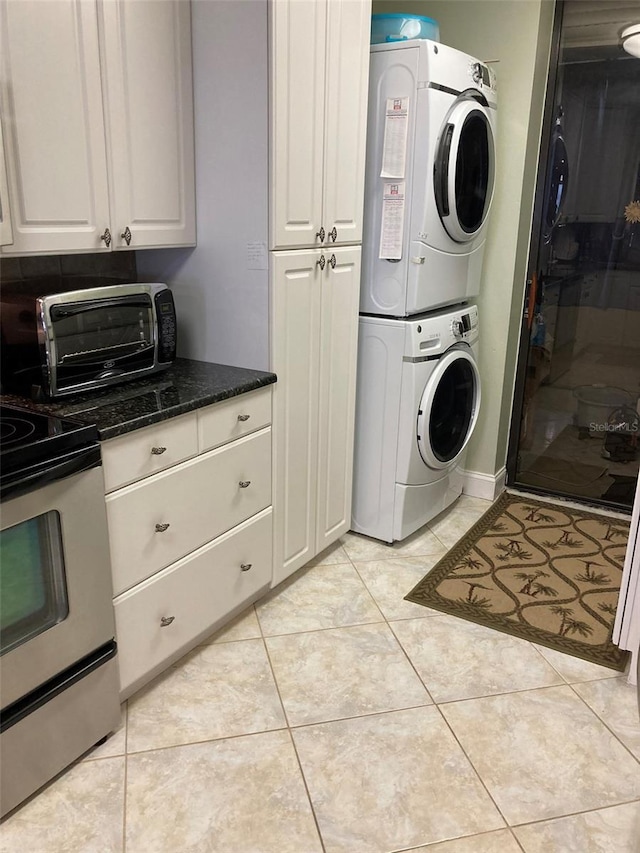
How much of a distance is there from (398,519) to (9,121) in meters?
1.97

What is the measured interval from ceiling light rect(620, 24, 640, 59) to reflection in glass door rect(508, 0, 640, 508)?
1.0 inches

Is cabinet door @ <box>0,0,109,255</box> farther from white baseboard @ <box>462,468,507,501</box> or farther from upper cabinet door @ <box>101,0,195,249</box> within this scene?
white baseboard @ <box>462,468,507,501</box>

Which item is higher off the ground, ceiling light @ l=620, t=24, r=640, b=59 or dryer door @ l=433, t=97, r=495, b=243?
ceiling light @ l=620, t=24, r=640, b=59

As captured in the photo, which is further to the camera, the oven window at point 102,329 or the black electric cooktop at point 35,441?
the oven window at point 102,329

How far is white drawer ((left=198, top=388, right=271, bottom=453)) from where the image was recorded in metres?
1.99

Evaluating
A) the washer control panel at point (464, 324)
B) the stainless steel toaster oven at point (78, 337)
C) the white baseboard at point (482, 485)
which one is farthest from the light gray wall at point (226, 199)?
the white baseboard at point (482, 485)

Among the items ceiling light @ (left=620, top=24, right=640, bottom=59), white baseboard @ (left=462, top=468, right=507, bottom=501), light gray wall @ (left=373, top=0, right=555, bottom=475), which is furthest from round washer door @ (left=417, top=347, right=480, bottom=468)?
ceiling light @ (left=620, top=24, right=640, bottom=59)

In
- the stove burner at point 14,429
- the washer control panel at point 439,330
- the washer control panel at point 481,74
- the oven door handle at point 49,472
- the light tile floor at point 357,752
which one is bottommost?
the light tile floor at point 357,752

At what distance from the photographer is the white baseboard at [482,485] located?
11.2ft

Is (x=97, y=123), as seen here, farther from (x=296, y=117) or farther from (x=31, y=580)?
(x=31, y=580)

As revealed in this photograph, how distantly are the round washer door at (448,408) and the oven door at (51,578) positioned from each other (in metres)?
1.47

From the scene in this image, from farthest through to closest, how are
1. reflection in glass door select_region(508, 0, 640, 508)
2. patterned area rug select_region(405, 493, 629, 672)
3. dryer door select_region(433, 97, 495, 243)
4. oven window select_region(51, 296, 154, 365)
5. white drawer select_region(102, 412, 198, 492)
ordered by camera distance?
reflection in glass door select_region(508, 0, 640, 508), dryer door select_region(433, 97, 495, 243), patterned area rug select_region(405, 493, 629, 672), oven window select_region(51, 296, 154, 365), white drawer select_region(102, 412, 198, 492)

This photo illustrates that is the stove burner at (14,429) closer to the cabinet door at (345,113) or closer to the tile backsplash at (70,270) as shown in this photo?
the tile backsplash at (70,270)

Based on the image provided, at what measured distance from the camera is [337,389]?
256 cm
